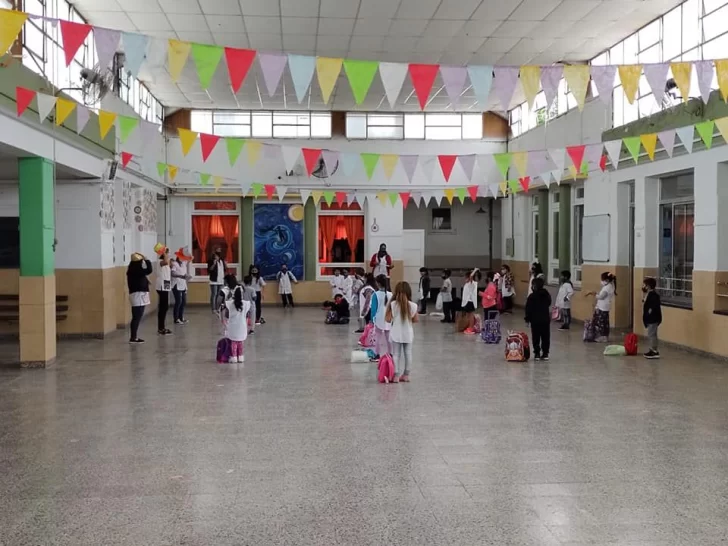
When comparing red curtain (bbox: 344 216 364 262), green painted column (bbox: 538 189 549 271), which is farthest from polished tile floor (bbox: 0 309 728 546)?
red curtain (bbox: 344 216 364 262)

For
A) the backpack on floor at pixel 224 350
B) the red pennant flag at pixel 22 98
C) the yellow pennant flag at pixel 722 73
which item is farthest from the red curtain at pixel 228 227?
the yellow pennant flag at pixel 722 73

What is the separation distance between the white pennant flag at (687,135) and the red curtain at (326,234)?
44.4ft

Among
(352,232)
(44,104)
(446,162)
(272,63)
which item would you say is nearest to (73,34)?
(272,63)

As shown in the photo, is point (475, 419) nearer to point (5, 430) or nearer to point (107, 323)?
point (5, 430)

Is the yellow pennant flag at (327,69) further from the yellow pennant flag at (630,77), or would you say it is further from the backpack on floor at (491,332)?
the backpack on floor at (491,332)

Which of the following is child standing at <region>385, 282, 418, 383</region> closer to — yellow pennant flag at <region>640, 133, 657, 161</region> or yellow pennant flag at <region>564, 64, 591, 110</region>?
yellow pennant flag at <region>564, 64, 591, 110</region>

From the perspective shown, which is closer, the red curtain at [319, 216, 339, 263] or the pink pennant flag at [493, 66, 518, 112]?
the pink pennant flag at [493, 66, 518, 112]

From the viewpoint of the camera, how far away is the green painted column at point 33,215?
36.6 ft

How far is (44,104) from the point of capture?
10273mm

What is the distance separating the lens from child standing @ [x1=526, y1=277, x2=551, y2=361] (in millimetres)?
12172

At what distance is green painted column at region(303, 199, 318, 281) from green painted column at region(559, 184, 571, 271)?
7.73 m

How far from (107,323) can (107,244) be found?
1.53 m

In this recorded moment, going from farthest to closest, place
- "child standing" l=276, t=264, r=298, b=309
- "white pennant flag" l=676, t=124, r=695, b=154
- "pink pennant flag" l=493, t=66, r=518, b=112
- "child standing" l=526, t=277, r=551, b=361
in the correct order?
"child standing" l=276, t=264, r=298, b=309 → "child standing" l=526, t=277, r=551, b=361 → "white pennant flag" l=676, t=124, r=695, b=154 → "pink pennant flag" l=493, t=66, r=518, b=112

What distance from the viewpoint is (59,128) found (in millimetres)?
11734
